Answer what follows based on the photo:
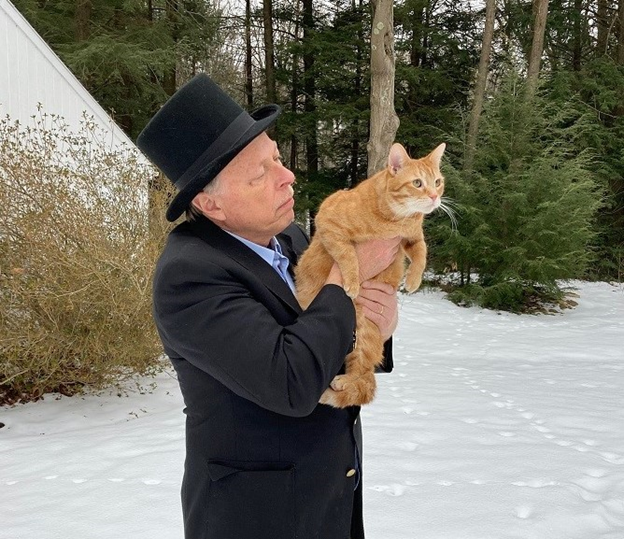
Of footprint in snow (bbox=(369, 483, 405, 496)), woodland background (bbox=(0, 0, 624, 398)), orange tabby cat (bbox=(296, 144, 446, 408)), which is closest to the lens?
orange tabby cat (bbox=(296, 144, 446, 408))

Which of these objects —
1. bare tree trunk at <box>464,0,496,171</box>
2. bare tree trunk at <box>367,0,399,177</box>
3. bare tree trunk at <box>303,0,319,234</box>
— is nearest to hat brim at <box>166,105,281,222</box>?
bare tree trunk at <box>367,0,399,177</box>

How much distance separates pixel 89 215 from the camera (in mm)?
5906

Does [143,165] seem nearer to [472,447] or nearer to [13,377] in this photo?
[13,377]

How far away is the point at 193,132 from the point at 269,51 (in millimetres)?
18171

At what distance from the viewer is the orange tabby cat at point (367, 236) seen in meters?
1.78

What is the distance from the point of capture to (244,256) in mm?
1633

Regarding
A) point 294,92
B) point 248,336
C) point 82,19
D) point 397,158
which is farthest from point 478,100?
point 248,336

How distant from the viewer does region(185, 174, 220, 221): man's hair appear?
5.32ft

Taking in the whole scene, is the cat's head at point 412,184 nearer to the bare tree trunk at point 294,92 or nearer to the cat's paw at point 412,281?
the cat's paw at point 412,281

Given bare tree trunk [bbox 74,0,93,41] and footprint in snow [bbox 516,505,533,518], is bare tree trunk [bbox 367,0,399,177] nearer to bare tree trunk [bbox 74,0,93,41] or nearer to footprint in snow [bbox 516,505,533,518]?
footprint in snow [bbox 516,505,533,518]

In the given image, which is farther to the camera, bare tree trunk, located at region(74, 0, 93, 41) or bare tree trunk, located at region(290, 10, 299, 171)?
bare tree trunk, located at region(290, 10, 299, 171)

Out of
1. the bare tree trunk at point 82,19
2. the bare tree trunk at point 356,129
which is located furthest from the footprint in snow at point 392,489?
the bare tree trunk at point 82,19

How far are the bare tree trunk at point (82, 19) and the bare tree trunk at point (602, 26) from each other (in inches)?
583

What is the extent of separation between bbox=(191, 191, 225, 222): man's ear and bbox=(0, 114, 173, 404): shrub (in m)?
4.18
